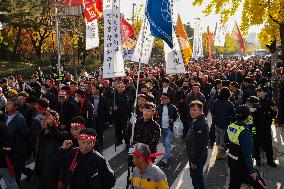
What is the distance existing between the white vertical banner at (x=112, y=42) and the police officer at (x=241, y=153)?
3696 mm

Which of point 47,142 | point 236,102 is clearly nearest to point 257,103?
point 236,102

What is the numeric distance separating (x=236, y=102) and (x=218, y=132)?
1591 millimetres

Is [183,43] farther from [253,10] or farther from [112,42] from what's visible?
[112,42]

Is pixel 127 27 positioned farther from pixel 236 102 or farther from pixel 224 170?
pixel 224 170

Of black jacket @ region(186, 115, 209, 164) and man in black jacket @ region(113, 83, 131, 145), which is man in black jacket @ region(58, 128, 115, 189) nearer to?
black jacket @ region(186, 115, 209, 164)

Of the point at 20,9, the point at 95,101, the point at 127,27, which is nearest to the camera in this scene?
→ the point at 95,101

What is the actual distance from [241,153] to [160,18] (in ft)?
11.0

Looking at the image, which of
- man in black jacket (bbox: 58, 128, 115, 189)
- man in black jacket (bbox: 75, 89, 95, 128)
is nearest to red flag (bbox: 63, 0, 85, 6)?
man in black jacket (bbox: 75, 89, 95, 128)

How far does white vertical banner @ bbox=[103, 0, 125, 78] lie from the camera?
30.8 feet

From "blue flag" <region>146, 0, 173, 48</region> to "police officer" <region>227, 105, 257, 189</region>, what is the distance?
8.43ft

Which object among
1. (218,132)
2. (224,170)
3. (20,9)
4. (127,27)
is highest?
(20,9)

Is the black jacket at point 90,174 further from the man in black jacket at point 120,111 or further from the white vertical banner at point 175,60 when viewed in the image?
the man in black jacket at point 120,111

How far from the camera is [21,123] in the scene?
7426 millimetres

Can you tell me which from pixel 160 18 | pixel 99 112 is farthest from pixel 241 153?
pixel 99 112
